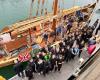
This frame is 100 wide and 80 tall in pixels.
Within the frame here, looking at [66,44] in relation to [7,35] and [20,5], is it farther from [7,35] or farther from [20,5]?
[20,5]

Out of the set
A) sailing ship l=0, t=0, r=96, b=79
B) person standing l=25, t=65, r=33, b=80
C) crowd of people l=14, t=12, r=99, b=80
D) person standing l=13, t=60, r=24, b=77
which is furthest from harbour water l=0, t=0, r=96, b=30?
person standing l=25, t=65, r=33, b=80

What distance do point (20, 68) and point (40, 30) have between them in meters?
8.64

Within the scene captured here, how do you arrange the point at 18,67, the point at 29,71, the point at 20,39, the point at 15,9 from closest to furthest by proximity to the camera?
1. the point at 29,71
2. the point at 18,67
3. the point at 20,39
4. the point at 15,9

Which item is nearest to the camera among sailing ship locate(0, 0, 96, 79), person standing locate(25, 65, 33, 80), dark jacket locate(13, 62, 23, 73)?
person standing locate(25, 65, 33, 80)

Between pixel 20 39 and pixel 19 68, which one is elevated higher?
pixel 19 68

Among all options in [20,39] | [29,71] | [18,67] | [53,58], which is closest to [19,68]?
[18,67]

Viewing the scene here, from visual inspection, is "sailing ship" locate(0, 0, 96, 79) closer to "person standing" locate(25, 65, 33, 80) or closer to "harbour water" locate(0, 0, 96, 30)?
"person standing" locate(25, 65, 33, 80)

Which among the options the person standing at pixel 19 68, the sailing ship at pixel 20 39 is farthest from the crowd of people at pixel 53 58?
the sailing ship at pixel 20 39

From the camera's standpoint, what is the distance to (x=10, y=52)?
62.1ft

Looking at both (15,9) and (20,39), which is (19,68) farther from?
(15,9)

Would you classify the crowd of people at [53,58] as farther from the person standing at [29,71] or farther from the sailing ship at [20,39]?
the sailing ship at [20,39]

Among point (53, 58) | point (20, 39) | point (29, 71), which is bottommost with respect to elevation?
point (20, 39)

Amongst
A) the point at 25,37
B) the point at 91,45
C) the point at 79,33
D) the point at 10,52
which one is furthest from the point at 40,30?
the point at 91,45

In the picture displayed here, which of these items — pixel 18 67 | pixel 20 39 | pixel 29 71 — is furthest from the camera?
pixel 20 39
